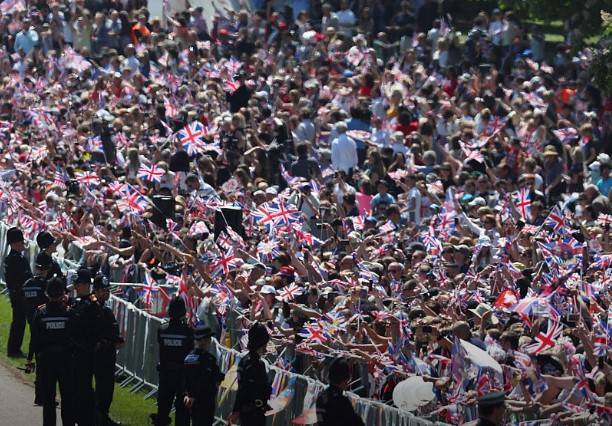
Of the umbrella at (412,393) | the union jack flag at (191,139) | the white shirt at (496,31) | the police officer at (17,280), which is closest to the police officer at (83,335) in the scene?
the umbrella at (412,393)

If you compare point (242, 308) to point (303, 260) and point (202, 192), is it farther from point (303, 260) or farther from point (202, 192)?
point (202, 192)

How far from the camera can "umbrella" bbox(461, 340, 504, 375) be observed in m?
14.7

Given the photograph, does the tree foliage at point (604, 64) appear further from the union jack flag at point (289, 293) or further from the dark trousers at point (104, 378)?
the dark trousers at point (104, 378)

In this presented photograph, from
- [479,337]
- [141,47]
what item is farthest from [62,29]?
[479,337]

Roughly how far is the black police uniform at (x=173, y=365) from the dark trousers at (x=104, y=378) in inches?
46.5

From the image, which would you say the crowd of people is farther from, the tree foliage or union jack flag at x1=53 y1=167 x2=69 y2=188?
the tree foliage

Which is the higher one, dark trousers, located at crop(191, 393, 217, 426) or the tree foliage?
the tree foliage

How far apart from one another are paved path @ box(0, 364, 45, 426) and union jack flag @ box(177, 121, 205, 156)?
19.4 feet

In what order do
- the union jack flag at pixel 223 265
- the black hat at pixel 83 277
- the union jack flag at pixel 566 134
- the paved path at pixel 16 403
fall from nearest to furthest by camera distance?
1. the black hat at pixel 83 277
2. the paved path at pixel 16 403
3. the union jack flag at pixel 223 265
4. the union jack flag at pixel 566 134

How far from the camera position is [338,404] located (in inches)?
548

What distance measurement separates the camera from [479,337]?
16.3m

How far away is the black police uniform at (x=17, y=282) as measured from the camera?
73.4 ft

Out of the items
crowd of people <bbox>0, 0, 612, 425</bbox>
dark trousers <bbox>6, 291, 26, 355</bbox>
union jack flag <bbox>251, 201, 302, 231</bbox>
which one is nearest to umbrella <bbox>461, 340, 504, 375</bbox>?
crowd of people <bbox>0, 0, 612, 425</bbox>

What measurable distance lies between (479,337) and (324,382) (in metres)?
1.83
